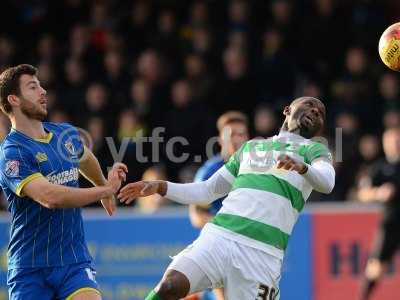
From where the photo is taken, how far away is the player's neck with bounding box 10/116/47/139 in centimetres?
719

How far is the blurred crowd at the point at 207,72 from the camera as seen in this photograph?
12.8 metres

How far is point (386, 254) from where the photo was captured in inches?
446

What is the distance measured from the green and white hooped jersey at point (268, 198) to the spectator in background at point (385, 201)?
14.4 feet

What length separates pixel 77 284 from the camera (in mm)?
6953

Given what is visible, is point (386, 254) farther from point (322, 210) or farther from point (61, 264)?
point (61, 264)

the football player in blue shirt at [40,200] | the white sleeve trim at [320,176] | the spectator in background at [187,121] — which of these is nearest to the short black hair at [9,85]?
the football player in blue shirt at [40,200]

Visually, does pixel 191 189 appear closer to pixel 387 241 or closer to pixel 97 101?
pixel 387 241

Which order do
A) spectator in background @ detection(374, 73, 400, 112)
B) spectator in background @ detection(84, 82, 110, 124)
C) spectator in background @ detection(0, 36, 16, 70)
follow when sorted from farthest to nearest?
spectator in background @ detection(0, 36, 16, 70)
spectator in background @ detection(84, 82, 110, 124)
spectator in background @ detection(374, 73, 400, 112)

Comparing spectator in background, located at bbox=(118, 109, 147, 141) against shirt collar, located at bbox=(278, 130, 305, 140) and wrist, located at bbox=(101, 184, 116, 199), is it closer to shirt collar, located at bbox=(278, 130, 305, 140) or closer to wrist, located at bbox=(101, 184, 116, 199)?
shirt collar, located at bbox=(278, 130, 305, 140)

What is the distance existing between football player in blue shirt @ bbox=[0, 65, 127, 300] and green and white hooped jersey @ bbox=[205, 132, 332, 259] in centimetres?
84

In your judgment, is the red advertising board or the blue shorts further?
the red advertising board

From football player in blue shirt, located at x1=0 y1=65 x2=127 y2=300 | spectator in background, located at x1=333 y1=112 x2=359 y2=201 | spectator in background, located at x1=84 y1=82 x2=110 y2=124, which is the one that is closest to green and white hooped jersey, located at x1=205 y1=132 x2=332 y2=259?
football player in blue shirt, located at x1=0 y1=65 x2=127 y2=300

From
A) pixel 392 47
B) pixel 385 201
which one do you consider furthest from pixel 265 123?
pixel 392 47

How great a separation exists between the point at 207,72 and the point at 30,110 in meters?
6.87
